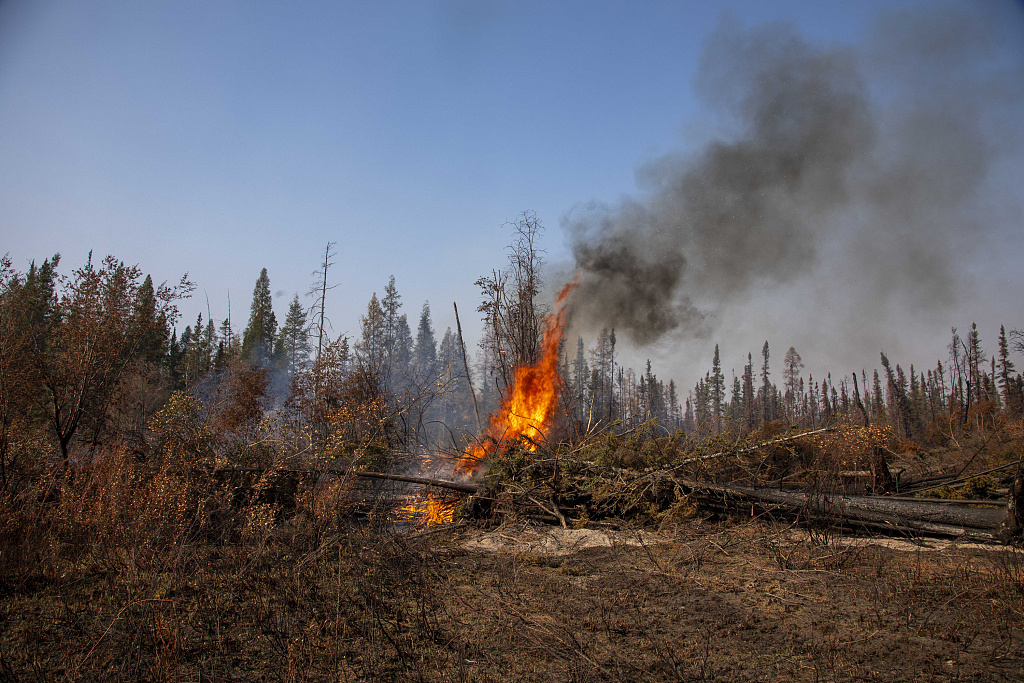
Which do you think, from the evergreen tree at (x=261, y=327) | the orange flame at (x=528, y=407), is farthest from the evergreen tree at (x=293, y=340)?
the orange flame at (x=528, y=407)

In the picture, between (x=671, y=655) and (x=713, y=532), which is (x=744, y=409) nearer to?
(x=713, y=532)

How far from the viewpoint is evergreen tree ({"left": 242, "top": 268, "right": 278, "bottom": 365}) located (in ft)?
163

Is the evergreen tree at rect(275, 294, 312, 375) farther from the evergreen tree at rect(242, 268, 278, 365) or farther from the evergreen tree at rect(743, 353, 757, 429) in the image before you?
the evergreen tree at rect(743, 353, 757, 429)

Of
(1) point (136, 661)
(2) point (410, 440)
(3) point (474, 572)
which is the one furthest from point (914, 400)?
(1) point (136, 661)

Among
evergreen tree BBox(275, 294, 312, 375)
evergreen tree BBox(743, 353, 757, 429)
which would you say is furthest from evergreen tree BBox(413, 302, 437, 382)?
evergreen tree BBox(743, 353, 757, 429)

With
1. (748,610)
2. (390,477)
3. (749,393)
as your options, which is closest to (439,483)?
(390,477)

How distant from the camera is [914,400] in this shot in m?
61.2

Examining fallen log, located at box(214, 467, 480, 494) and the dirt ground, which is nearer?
the dirt ground

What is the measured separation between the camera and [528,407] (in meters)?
12.2

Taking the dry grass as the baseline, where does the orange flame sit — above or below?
above

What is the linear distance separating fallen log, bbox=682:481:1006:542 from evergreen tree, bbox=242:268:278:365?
1876 inches

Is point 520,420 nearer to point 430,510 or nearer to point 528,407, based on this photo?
point 528,407

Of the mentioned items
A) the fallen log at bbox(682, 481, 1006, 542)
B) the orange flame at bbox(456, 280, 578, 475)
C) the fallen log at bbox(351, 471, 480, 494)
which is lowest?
the fallen log at bbox(682, 481, 1006, 542)

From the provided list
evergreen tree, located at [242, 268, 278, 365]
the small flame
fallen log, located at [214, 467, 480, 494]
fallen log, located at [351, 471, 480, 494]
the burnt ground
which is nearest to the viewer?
the burnt ground
